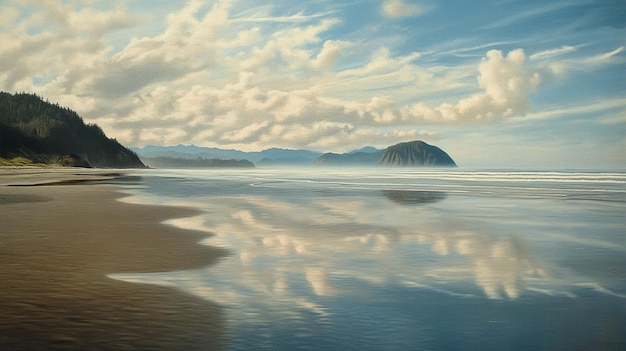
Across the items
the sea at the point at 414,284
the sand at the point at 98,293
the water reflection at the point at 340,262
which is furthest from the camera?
the water reflection at the point at 340,262

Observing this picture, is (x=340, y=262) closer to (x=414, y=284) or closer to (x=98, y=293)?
(x=414, y=284)

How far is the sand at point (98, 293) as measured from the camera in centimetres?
800

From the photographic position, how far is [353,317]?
9312mm

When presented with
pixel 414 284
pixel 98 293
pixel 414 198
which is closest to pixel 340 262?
pixel 414 284

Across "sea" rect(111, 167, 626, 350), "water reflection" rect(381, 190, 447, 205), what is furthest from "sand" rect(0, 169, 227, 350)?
"water reflection" rect(381, 190, 447, 205)

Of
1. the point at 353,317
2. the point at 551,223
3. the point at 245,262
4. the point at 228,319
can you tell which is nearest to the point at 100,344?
the point at 228,319

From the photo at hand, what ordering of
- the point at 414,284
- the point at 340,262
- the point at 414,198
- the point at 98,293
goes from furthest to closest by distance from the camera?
the point at 414,198 < the point at 340,262 < the point at 414,284 < the point at 98,293

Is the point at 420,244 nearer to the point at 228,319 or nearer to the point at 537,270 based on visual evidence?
the point at 537,270

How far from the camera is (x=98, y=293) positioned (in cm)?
1095

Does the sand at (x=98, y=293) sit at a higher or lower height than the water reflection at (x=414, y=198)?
higher

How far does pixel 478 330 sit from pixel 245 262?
7.62 meters

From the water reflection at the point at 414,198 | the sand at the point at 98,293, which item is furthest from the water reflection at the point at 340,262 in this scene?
the water reflection at the point at 414,198

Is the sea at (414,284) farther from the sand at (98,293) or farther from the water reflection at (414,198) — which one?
the water reflection at (414,198)

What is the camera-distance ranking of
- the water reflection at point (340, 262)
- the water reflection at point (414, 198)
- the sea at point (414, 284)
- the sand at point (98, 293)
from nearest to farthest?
the sand at point (98, 293) → the sea at point (414, 284) → the water reflection at point (340, 262) → the water reflection at point (414, 198)
